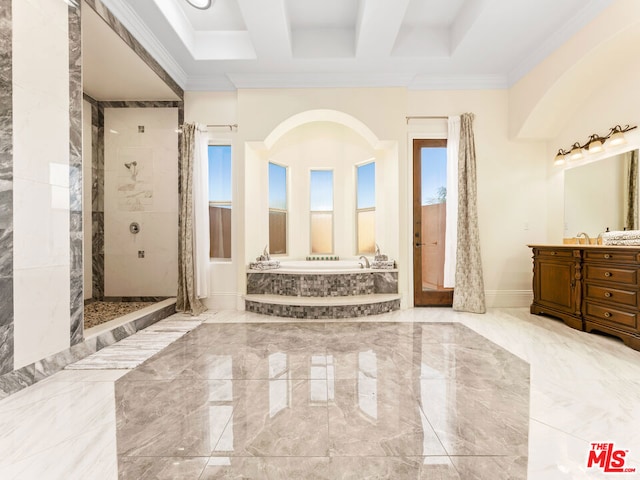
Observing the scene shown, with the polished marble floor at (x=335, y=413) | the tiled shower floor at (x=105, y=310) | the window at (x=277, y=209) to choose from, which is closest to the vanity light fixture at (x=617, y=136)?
the polished marble floor at (x=335, y=413)

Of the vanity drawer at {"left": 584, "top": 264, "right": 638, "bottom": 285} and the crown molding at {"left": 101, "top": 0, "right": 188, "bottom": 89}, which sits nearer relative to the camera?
the vanity drawer at {"left": 584, "top": 264, "right": 638, "bottom": 285}

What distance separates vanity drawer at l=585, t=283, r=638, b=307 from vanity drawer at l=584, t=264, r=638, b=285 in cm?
9

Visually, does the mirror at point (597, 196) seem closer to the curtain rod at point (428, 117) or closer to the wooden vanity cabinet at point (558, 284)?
the wooden vanity cabinet at point (558, 284)

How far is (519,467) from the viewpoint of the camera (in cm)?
125

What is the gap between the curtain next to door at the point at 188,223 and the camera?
3.88m

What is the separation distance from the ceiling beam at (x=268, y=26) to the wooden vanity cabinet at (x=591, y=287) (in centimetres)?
394

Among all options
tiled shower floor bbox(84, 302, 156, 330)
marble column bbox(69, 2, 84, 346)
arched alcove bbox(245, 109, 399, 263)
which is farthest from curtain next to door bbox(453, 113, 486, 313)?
tiled shower floor bbox(84, 302, 156, 330)

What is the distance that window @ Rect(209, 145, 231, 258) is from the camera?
427 cm

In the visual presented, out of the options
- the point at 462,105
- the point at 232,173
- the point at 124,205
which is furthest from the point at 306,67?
the point at 124,205

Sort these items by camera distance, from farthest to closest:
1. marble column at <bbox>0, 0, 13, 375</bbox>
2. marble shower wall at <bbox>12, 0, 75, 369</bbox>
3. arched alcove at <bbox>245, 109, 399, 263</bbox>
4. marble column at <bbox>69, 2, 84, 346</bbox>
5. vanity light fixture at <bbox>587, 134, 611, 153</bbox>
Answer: arched alcove at <bbox>245, 109, 399, 263</bbox> → vanity light fixture at <bbox>587, 134, 611, 153</bbox> → marble column at <bbox>69, 2, 84, 346</bbox> → marble shower wall at <bbox>12, 0, 75, 369</bbox> → marble column at <bbox>0, 0, 13, 375</bbox>

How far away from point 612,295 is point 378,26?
11.7 ft

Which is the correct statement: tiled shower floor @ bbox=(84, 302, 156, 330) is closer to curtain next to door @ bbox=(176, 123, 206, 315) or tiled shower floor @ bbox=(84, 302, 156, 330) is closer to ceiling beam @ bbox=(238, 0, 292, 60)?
curtain next to door @ bbox=(176, 123, 206, 315)

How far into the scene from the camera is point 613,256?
2807 mm

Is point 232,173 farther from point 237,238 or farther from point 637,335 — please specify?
point 637,335
